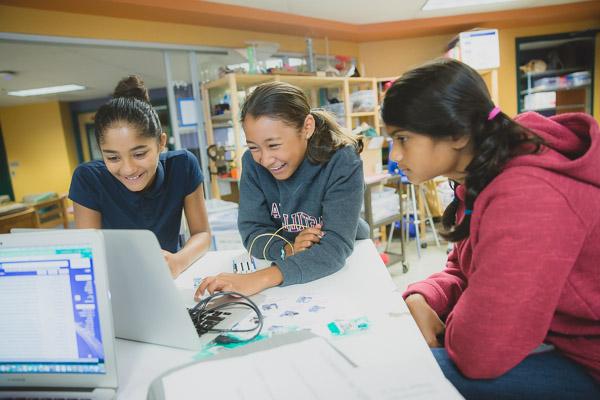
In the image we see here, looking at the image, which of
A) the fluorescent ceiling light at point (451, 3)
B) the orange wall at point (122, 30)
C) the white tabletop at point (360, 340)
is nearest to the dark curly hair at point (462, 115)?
the white tabletop at point (360, 340)

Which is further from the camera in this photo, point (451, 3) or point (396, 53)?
point (396, 53)

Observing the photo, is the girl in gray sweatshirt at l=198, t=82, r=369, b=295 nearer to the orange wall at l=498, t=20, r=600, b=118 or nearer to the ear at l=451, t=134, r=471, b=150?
the ear at l=451, t=134, r=471, b=150

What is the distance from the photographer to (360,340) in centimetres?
73

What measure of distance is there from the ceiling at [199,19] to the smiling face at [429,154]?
2.80 m

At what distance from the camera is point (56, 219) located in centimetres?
631

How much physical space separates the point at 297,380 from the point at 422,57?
532 cm

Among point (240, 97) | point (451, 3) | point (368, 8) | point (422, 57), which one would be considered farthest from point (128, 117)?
point (422, 57)

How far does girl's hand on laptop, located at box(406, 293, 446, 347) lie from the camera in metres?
0.95

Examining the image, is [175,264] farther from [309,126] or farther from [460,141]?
[460,141]

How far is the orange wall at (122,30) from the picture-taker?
2771 millimetres

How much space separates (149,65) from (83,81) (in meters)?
1.60

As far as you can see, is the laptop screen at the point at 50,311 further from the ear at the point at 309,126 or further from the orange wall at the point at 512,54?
the orange wall at the point at 512,54

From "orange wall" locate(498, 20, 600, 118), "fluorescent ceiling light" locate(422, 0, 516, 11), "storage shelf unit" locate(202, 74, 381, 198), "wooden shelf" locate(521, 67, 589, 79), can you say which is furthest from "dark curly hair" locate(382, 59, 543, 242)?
"wooden shelf" locate(521, 67, 589, 79)

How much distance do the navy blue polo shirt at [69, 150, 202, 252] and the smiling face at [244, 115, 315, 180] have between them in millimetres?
364
